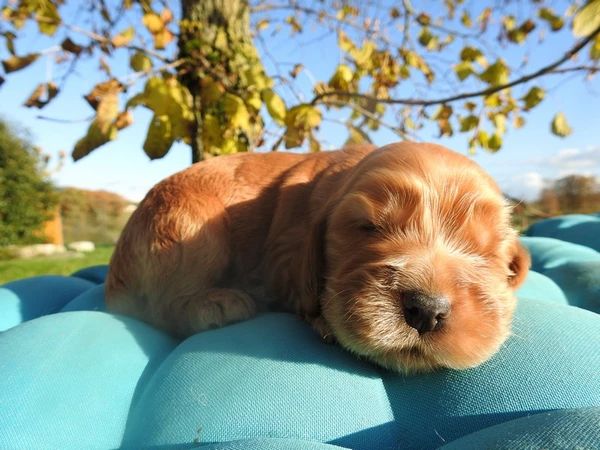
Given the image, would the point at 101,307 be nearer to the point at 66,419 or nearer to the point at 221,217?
the point at 221,217

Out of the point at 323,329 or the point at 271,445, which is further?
the point at 323,329

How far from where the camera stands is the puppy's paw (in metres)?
1.92

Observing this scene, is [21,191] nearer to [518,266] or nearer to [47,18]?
[47,18]

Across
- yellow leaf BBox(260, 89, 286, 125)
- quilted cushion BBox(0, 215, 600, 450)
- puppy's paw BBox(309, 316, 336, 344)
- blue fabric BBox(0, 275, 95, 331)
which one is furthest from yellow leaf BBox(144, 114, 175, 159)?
puppy's paw BBox(309, 316, 336, 344)

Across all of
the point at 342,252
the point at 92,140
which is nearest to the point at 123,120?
the point at 92,140

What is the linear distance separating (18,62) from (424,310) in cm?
358

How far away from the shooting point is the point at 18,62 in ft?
11.6

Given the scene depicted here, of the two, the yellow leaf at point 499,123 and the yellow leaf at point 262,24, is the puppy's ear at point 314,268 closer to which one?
the yellow leaf at point 499,123

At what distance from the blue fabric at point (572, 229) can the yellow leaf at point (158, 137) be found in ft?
14.7

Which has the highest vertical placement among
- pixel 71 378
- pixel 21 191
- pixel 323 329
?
pixel 323 329

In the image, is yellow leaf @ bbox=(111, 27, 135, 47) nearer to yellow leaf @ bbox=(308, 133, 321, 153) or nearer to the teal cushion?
yellow leaf @ bbox=(308, 133, 321, 153)

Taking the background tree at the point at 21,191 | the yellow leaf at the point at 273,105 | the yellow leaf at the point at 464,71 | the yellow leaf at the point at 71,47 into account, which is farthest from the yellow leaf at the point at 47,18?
the background tree at the point at 21,191

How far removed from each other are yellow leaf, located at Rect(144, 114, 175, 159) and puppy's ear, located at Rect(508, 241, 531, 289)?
8.92 ft

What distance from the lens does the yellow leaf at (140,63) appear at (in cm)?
374
